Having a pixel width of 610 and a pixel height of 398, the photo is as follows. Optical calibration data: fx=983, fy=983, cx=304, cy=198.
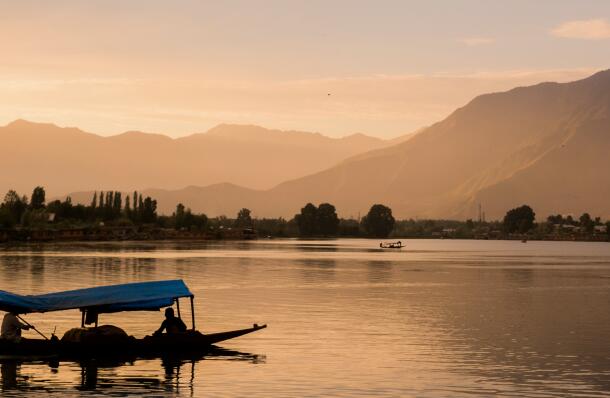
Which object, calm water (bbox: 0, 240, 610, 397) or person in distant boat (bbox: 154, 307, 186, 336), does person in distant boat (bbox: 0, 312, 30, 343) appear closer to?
calm water (bbox: 0, 240, 610, 397)

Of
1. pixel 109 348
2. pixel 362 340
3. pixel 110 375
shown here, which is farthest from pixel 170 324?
pixel 362 340

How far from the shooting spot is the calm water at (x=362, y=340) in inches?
1686

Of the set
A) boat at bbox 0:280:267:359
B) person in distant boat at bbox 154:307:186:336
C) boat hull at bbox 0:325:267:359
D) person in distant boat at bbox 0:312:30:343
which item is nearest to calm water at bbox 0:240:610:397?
boat hull at bbox 0:325:267:359

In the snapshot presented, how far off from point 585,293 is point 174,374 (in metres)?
65.6

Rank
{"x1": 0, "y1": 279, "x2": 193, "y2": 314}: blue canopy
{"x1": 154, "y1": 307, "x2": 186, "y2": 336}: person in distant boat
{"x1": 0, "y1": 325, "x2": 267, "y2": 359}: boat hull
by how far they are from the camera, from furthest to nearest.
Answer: {"x1": 154, "y1": 307, "x2": 186, "y2": 336}: person in distant boat → {"x1": 0, "y1": 279, "x2": 193, "y2": 314}: blue canopy → {"x1": 0, "y1": 325, "x2": 267, "y2": 359}: boat hull

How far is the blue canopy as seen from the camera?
1930 inches

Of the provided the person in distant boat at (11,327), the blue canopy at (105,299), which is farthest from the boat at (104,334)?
the person in distant boat at (11,327)

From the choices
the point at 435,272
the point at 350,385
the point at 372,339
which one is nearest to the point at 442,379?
the point at 350,385

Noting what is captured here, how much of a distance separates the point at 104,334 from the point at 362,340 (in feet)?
54.4

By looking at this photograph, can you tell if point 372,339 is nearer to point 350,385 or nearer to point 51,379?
point 350,385

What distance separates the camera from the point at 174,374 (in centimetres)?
4534

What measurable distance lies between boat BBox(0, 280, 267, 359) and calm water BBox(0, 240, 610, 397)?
1.00 meters

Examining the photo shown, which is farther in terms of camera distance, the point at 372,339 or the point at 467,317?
the point at 467,317

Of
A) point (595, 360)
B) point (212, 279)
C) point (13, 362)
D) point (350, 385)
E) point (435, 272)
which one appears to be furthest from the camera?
point (435, 272)
